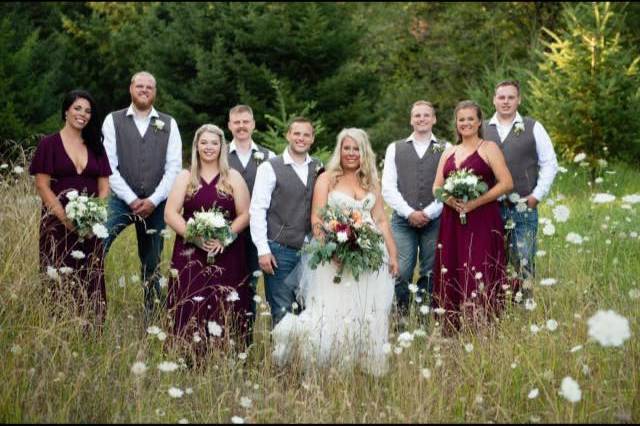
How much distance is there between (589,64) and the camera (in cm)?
1238

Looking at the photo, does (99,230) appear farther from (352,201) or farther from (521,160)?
(521,160)

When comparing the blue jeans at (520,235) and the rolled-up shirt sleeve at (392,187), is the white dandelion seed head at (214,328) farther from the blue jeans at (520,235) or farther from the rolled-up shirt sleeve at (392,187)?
the blue jeans at (520,235)

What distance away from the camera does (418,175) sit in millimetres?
7102

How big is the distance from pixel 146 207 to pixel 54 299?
1.46 meters

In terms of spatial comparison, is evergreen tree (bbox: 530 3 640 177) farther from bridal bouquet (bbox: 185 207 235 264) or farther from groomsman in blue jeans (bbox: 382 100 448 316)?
bridal bouquet (bbox: 185 207 235 264)

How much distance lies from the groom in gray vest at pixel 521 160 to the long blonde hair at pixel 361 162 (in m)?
1.45

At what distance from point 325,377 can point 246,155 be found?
2.41 m

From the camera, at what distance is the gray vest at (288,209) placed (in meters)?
6.22

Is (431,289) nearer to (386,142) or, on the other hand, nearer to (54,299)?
(54,299)

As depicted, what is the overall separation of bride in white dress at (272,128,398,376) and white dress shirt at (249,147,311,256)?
0.81 feet

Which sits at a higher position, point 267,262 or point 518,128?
point 518,128

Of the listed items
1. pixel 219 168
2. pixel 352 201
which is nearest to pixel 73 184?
pixel 219 168

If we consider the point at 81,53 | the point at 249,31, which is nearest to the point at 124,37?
the point at 81,53

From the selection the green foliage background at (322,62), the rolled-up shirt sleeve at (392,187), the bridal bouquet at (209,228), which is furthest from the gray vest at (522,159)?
the green foliage background at (322,62)
